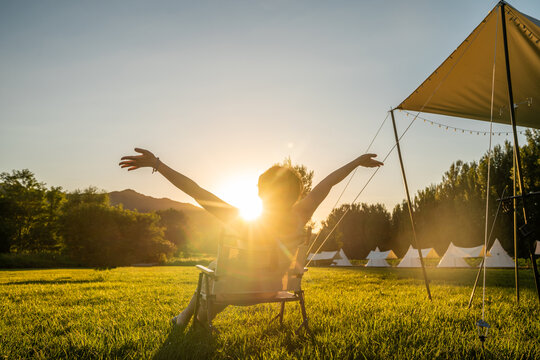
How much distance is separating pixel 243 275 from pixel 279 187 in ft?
3.05

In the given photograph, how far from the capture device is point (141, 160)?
260 centimetres

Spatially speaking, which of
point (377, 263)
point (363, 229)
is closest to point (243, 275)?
point (377, 263)

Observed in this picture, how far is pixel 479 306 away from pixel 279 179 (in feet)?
14.1

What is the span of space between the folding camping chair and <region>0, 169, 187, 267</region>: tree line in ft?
112

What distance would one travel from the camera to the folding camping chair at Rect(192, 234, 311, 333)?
9.43ft

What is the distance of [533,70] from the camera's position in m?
4.95

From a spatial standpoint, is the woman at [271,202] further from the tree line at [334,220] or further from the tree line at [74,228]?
the tree line at [74,228]

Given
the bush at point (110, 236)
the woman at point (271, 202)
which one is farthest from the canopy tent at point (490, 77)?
the bush at point (110, 236)

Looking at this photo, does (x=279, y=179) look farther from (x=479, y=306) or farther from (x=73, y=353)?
(x=479, y=306)

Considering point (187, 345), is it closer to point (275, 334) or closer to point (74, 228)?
point (275, 334)

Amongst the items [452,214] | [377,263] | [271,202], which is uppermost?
[452,214]

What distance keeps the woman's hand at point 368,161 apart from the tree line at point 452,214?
25.1m

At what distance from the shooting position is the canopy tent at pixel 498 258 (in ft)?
70.6

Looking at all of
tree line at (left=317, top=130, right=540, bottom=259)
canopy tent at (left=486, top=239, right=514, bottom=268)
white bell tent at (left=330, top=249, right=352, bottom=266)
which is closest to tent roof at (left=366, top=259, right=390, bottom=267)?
white bell tent at (left=330, top=249, right=352, bottom=266)
